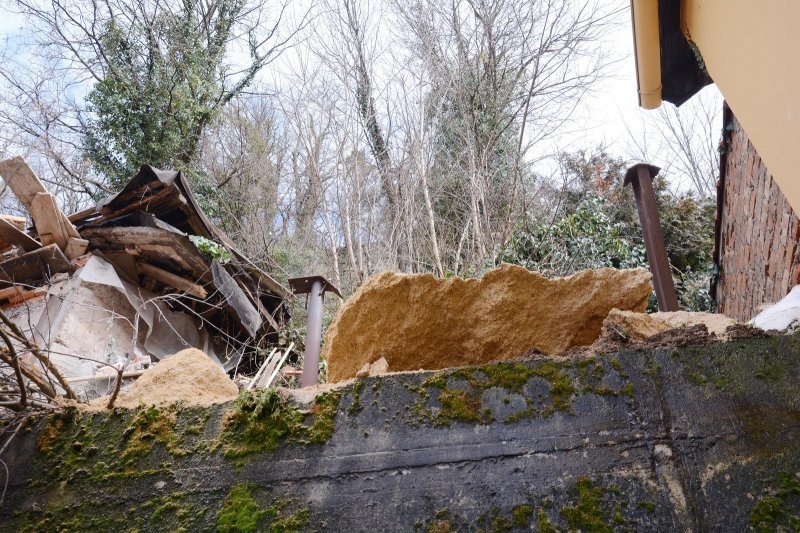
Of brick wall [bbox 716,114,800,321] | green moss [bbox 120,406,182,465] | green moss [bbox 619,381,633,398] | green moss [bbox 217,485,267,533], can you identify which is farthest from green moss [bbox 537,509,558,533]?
brick wall [bbox 716,114,800,321]

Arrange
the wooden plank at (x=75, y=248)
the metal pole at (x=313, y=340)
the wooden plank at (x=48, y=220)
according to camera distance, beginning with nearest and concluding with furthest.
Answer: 1. the metal pole at (x=313, y=340)
2. the wooden plank at (x=48, y=220)
3. the wooden plank at (x=75, y=248)

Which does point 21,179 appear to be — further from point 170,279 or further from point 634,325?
point 634,325

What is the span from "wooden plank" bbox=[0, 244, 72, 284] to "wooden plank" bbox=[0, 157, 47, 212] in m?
0.55

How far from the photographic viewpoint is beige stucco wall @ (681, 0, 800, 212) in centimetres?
181

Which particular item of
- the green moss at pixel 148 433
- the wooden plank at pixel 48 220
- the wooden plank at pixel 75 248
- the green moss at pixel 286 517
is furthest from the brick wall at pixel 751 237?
the wooden plank at pixel 75 248

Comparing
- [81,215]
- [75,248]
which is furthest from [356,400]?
[81,215]

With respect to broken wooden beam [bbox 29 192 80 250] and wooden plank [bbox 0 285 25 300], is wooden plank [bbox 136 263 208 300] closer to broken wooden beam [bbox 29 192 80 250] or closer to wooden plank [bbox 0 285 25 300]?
broken wooden beam [bbox 29 192 80 250]

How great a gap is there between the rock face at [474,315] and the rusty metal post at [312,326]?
1.71 metres

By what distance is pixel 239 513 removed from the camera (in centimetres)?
141

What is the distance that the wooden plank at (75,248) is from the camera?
21.1 ft

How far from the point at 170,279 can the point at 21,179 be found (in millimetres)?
2094

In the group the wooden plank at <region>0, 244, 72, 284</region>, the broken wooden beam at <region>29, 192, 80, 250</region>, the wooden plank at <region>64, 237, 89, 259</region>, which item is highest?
the broken wooden beam at <region>29, 192, 80, 250</region>

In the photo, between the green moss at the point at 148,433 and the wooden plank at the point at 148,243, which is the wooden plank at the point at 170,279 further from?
the green moss at the point at 148,433

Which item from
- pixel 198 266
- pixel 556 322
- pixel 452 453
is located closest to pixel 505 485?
pixel 452 453
